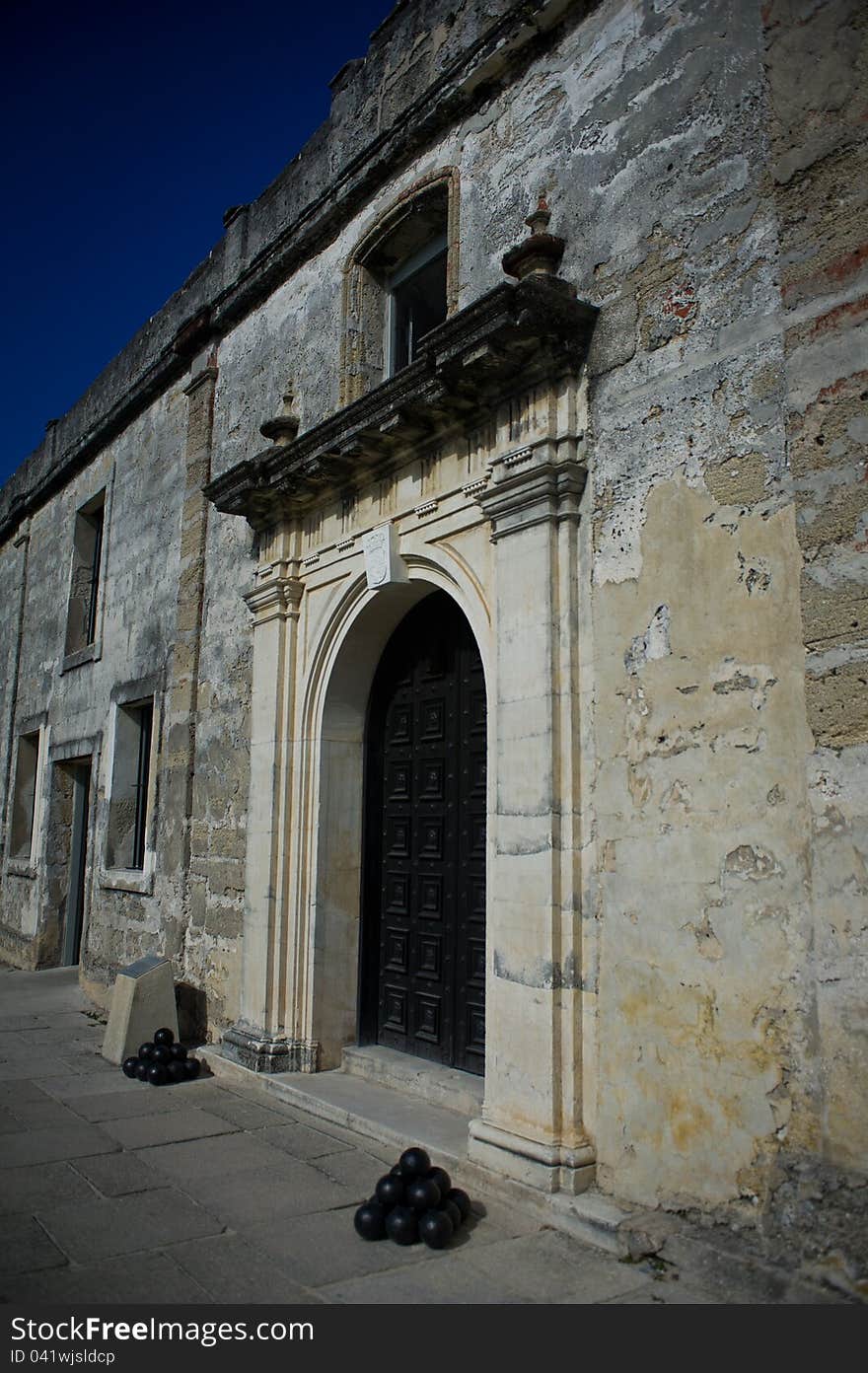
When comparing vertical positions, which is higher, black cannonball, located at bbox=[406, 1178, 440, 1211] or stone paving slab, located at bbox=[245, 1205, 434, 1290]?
black cannonball, located at bbox=[406, 1178, 440, 1211]

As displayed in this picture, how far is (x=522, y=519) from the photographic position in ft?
13.9

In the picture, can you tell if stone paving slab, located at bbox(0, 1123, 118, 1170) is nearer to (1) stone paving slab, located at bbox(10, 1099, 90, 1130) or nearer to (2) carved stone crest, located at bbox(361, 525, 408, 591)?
(1) stone paving slab, located at bbox(10, 1099, 90, 1130)

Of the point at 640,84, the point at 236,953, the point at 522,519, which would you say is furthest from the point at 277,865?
the point at 640,84

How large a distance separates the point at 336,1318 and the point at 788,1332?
1269 mm

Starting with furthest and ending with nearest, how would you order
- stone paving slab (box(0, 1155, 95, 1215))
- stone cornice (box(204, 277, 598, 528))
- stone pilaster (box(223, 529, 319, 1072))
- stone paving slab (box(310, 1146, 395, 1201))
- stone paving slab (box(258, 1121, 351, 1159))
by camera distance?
stone pilaster (box(223, 529, 319, 1072)), stone paving slab (box(258, 1121, 351, 1159)), stone cornice (box(204, 277, 598, 528)), stone paving slab (box(310, 1146, 395, 1201)), stone paving slab (box(0, 1155, 95, 1215))

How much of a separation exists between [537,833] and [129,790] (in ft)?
20.0

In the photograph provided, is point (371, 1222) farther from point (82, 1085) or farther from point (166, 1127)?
point (82, 1085)

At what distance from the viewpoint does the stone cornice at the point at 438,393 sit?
4.11 m

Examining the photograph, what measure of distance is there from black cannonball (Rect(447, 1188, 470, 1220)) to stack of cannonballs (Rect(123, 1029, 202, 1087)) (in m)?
2.86

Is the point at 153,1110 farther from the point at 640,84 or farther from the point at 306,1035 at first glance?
the point at 640,84

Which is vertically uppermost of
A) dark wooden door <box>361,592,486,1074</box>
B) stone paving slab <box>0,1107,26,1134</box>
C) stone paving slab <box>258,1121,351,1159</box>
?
dark wooden door <box>361,592,486,1074</box>

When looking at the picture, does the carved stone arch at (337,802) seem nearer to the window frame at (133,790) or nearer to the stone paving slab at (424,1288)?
the stone paving slab at (424,1288)

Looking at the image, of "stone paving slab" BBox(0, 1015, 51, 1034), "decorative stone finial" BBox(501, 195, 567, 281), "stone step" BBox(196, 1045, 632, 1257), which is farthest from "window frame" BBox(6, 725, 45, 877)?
"decorative stone finial" BBox(501, 195, 567, 281)

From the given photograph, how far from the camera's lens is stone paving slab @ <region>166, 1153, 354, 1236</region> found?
3672 mm
